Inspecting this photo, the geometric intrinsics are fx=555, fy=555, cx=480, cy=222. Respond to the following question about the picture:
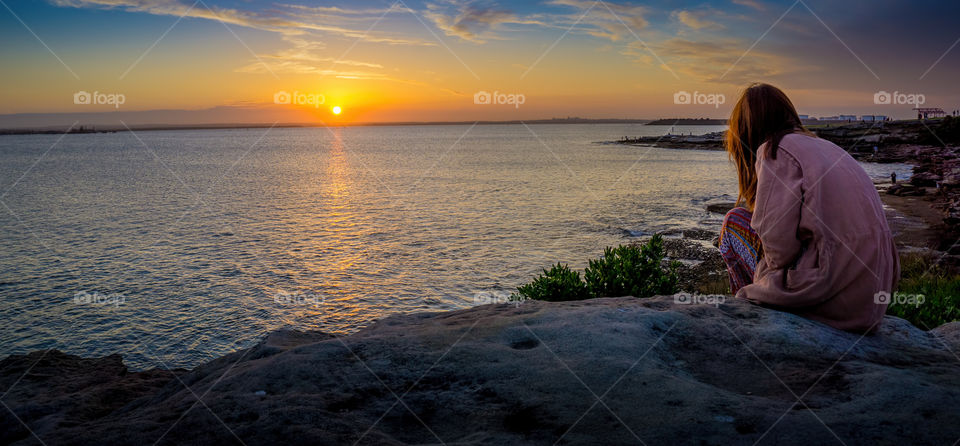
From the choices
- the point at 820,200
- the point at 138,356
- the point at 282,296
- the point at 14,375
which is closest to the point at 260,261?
the point at 282,296

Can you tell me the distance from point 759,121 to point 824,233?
53.7 inches

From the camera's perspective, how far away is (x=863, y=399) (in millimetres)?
3943

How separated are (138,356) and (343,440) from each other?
11151mm

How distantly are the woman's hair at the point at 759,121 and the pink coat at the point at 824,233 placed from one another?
289mm

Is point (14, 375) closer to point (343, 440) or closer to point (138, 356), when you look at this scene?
point (138, 356)

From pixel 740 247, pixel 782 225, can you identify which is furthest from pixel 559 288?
pixel 782 225

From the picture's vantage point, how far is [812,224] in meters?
5.26

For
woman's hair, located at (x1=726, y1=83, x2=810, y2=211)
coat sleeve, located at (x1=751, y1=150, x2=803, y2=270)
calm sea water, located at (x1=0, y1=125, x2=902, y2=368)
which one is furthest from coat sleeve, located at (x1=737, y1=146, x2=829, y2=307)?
calm sea water, located at (x1=0, y1=125, x2=902, y2=368)

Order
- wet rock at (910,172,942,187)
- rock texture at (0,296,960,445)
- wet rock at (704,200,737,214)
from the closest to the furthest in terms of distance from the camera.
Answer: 1. rock texture at (0,296,960,445)
2. wet rock at (704,200,737,214)
3. wet rock at (910,172,942,187)

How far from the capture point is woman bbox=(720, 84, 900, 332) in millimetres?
5180

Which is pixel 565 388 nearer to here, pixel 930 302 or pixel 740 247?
pixel 740 247

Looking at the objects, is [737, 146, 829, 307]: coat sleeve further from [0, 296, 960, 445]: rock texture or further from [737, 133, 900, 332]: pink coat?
[0, 296, 960, 445]: rock texture

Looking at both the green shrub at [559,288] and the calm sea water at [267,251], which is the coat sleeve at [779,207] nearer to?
the green shrub at [559,288]

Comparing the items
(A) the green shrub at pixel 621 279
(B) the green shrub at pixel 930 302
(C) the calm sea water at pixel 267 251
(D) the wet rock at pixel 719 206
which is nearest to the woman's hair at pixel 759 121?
(A) the green shrub at pixel 621 279
